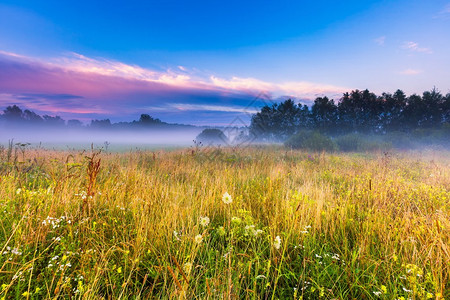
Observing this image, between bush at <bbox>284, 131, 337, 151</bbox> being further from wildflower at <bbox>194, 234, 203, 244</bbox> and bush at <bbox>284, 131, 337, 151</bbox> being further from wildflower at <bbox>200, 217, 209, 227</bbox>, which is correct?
wildflower at <bbox>194, 234, 203, 244</bbox>

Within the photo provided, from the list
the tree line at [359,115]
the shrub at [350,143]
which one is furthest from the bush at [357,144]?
the tree line at [359,115]

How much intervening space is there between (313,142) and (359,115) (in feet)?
80.8

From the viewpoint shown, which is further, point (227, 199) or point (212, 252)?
point (227, 199)

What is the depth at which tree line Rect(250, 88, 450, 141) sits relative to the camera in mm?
36781

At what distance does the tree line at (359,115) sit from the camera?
121 ft

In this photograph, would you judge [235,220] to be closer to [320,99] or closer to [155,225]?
[155,225]

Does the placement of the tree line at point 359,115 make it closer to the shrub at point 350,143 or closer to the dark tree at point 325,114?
the dark tree at point 325,114

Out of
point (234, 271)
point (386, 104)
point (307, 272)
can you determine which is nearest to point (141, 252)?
point (234, 271)

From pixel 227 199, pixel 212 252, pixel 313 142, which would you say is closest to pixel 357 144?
pixel 313 142

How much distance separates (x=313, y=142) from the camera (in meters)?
23.5

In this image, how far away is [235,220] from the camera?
2.62m

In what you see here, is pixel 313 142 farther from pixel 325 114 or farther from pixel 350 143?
pixel 325 114

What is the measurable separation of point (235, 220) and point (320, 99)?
46.5 meters

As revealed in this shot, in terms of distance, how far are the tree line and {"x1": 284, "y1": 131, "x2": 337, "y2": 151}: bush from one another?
33.3 ft
